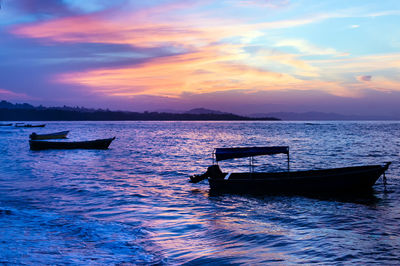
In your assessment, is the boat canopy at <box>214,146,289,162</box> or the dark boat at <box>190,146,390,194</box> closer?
the dark boat at <box>190,146,390,194</box>

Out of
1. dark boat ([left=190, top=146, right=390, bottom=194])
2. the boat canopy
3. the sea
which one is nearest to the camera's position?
the sea

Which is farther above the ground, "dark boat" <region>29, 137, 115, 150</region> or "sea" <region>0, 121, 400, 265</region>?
"dark boat" <region>29, 137, 115, 150</region>

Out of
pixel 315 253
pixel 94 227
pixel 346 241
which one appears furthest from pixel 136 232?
pixel 346 241

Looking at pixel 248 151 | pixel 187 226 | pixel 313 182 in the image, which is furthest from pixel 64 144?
pixel 187 226

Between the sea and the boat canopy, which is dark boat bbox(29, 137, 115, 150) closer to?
the sea

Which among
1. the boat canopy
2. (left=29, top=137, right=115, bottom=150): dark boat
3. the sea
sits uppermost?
the boat canopy

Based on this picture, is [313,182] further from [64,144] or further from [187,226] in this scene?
[64,144]

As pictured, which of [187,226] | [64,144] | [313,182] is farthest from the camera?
[64,144]

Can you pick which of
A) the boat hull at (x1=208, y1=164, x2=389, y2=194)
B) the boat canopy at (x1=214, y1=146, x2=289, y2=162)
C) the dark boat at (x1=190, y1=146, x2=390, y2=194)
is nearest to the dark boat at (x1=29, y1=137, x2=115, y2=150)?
the boat canopy at (x1=214, y1=146, x2=289, y2=162)

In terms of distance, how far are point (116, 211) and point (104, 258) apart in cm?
620

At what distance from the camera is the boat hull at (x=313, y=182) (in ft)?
63.5

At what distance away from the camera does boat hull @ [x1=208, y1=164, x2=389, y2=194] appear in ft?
63.5

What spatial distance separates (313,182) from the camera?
1959 centimetres

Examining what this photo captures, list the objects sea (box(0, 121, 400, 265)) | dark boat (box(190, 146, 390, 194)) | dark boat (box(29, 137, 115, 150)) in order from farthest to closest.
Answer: dark boat (box(29, 137, 115, 150)), dark boat (box(190, 146, 390, 194)), sea (box(0, 121, 400, 265))
